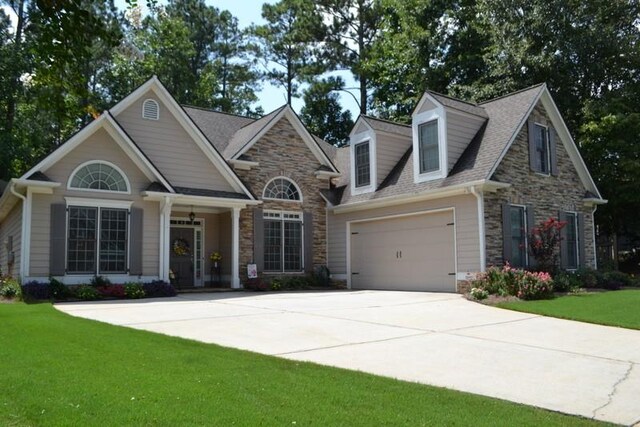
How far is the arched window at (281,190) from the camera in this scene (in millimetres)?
19938

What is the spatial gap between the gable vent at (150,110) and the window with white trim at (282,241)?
16.0 feet

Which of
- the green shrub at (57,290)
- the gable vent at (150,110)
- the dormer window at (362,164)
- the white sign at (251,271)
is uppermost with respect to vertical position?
the gable vent at (150,110)

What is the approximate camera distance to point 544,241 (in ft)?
53.3

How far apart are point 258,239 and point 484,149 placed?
7869 millimetres

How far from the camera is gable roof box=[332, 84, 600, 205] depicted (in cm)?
1631

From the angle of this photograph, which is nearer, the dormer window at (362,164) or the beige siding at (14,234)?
the beige siding at (14,234)

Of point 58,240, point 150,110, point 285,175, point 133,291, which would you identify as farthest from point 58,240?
point 285,175

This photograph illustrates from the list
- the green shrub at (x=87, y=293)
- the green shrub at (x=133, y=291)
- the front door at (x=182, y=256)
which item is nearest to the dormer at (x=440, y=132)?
the front door at (x=182, y=256)

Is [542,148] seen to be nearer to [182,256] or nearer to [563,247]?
[563,247]

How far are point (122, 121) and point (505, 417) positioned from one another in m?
15.3

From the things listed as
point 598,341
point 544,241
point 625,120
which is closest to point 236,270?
point 544,241

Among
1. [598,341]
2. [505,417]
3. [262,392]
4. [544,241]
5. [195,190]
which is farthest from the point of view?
[195,190]

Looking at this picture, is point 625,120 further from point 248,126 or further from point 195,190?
point 195,190

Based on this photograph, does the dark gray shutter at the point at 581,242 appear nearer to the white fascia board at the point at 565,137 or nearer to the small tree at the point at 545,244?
the white fascia board at the point at 565,137
